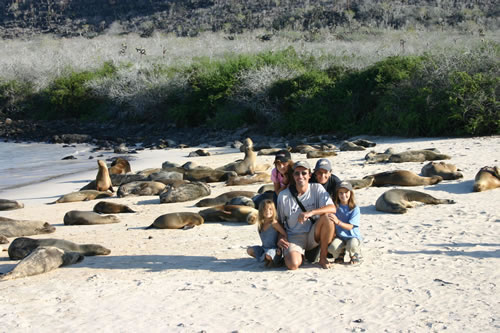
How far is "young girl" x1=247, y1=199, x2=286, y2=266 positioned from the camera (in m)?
5.97

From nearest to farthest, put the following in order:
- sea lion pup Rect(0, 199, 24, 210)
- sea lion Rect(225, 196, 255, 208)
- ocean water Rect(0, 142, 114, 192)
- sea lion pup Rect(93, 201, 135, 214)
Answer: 1. sea lion Rect(225, 196, 255, 208)
2. sea lion pup Rect(93, 201, 135, 214)
3. sea lion pup Rect(0, 199, 24, 210)
4. ocean water Rect(0, 142, 114, 192)

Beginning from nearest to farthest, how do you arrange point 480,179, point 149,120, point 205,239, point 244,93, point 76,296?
point 76,296
point 205,239
point 480,179
point 244,93
point 149,120

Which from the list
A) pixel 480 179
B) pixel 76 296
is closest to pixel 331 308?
pixel 76 296

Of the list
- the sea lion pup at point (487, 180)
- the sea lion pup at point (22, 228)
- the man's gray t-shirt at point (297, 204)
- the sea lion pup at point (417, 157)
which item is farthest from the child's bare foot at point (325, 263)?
the sea lion pup at point (417, 157)

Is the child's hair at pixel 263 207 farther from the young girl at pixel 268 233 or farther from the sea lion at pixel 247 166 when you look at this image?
the sea lion at pixel 247 166

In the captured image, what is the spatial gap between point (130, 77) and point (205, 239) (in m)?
21.4

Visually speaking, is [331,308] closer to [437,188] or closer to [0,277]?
[0,277]

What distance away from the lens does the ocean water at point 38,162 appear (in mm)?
15711

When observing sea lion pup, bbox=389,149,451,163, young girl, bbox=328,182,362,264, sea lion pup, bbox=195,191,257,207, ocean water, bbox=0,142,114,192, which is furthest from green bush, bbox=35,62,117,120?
young girl, bbox=328,182,362,264

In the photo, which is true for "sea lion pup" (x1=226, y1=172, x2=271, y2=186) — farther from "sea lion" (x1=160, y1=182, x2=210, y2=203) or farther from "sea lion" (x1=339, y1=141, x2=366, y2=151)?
"sea lion" (x1=339, y1=141, x2=366, y2=151)

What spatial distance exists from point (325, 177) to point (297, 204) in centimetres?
42

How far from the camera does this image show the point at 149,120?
87.4 ft

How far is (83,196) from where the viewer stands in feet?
37.8

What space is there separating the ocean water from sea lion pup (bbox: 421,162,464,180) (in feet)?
30.1
